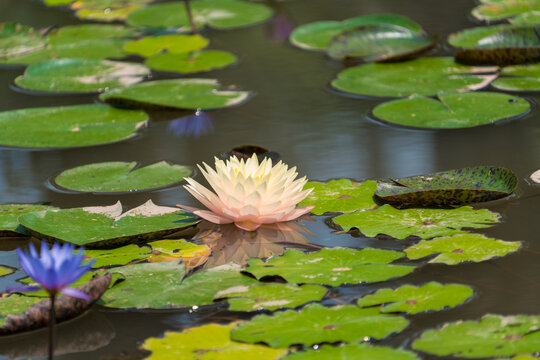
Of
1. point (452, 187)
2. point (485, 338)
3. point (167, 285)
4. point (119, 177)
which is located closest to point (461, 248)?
point (452, 187)

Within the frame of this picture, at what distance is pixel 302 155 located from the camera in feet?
8.72

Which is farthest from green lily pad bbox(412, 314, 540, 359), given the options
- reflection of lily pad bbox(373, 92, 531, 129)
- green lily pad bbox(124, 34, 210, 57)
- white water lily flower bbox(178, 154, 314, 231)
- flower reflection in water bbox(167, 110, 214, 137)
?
green lily pad bbox(124, 34, 210, 57)

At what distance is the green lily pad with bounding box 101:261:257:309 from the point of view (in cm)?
170

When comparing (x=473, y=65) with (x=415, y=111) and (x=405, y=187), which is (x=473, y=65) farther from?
(x=405, y=187)

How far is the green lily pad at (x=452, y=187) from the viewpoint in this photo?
83.2 inches

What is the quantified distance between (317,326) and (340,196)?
758mm

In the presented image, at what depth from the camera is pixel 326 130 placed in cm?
290

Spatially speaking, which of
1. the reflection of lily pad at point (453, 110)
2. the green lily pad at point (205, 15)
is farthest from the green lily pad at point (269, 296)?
the green lily pad at point (205, 15)

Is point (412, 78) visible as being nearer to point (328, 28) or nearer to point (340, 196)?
point (328, 28)

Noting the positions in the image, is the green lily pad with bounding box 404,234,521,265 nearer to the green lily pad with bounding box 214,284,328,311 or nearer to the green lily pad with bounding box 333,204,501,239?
the green lily pad with bounding box 333,204,501,239

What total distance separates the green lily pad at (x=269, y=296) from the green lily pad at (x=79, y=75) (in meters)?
2.06

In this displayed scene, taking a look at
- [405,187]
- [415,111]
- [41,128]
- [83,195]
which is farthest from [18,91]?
[405,187]

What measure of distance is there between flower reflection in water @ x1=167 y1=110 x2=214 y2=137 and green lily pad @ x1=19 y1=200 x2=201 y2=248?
831 mm

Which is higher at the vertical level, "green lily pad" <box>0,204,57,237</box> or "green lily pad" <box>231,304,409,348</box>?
"green lily pad" <box>231,304,409,348</box>
